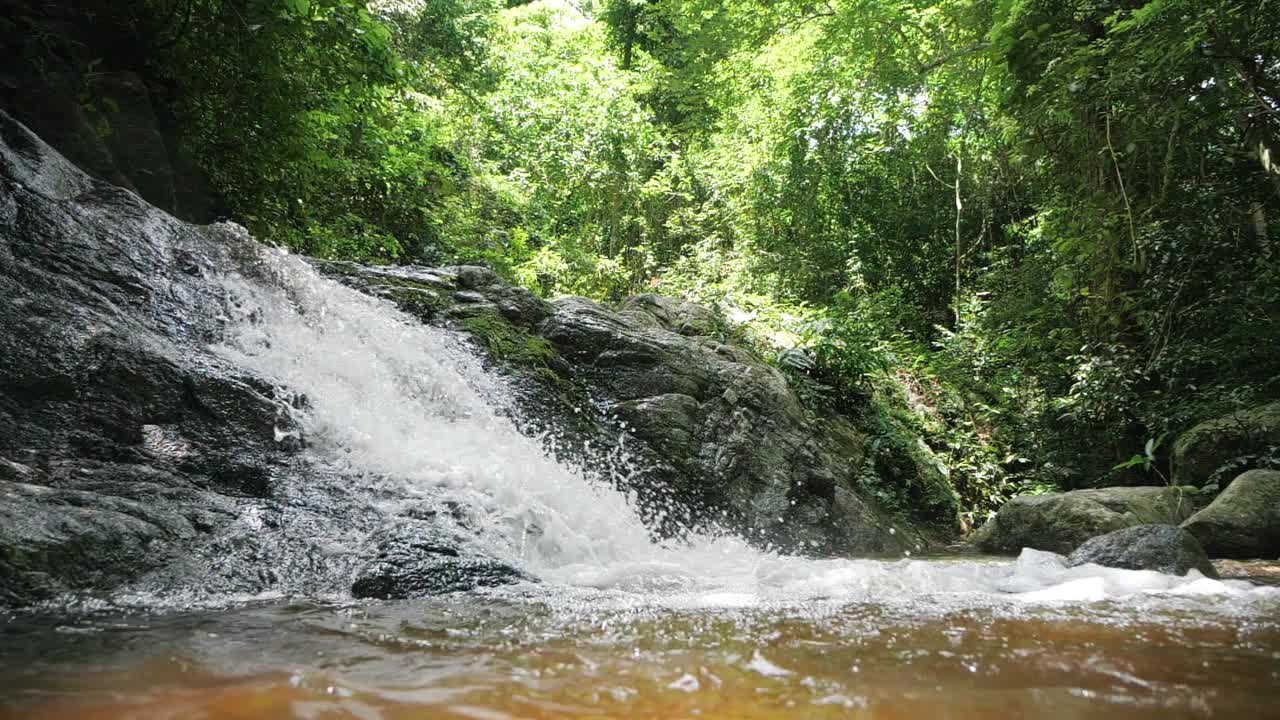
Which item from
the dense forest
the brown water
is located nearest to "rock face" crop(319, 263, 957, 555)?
the dense forest

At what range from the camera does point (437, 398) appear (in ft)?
18.7

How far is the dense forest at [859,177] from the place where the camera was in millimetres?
6719

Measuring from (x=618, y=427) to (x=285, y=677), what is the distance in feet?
16.6

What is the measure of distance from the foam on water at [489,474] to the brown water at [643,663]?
59 centimetres

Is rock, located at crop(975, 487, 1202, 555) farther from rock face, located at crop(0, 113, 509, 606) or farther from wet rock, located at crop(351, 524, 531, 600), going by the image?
rock face, located at crop(0, 113, 509, 606)

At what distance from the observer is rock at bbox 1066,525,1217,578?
11.5 feet

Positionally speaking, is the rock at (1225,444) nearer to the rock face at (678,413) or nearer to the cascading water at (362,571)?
the rock face at (678,413)

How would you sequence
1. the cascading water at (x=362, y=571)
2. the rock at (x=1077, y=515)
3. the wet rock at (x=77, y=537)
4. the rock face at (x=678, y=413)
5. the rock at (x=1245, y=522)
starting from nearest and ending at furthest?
the cascading water at (x=362, y=571)
the wet rock at (x=77, y=537)
the rock at (x=1245, y=522)
the rock at (x=1077, y=515)
the rock face at (x=678, y=413)

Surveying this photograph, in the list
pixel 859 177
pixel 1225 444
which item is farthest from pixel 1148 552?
pixel 859 177

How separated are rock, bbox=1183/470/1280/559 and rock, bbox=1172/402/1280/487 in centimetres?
92

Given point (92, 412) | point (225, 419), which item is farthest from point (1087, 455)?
point (92, 412)

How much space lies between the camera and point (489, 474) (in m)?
4.49

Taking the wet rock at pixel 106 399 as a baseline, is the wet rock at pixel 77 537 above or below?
below

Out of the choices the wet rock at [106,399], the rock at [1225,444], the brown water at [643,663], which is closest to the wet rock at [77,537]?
the wet rock at [106,399]
